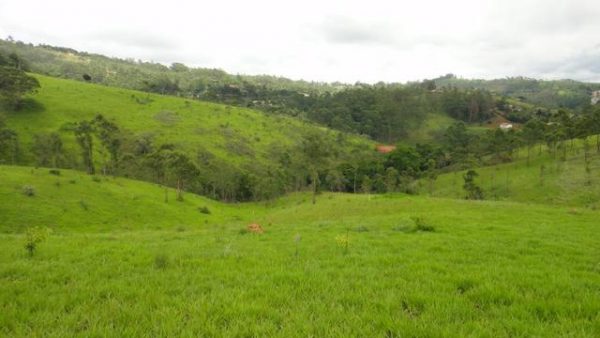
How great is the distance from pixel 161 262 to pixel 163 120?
133 meters

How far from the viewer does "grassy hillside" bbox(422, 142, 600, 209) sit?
67938 mm

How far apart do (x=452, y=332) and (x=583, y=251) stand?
10.8 meters

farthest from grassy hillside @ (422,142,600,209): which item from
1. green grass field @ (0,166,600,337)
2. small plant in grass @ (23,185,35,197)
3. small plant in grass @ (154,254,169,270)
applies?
small plant in grass @ (23,185,35,197)

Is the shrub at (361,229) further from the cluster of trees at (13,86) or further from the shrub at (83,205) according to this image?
the cluster of trees at (13,86)

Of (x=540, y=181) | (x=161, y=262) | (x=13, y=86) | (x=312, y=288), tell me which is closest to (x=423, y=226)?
(x=312, y=288)

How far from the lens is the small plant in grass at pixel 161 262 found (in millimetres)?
10438

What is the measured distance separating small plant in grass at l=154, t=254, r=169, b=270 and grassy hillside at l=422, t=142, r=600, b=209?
219 feet

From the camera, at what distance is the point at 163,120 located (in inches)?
5310

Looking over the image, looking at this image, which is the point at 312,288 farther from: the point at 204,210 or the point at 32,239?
the point at 204,210

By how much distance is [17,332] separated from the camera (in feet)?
19.9

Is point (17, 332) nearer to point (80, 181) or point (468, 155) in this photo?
point (80, 181)

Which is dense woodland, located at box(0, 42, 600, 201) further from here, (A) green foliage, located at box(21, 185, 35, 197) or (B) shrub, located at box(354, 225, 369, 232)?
(B) shrub, located at box(354, 225, 369, 232)

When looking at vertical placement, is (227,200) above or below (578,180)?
below

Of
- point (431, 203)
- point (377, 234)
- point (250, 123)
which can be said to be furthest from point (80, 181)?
→ point (250, 123)
